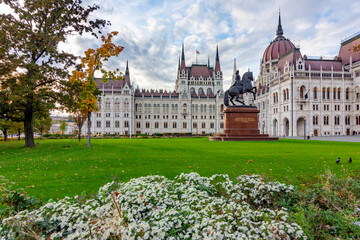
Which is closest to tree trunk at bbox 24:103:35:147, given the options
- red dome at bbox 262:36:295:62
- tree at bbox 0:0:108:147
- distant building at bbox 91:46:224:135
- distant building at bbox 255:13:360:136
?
tree at bbox 0:0:108:147

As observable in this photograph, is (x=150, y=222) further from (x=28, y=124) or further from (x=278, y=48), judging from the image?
(x=278, y=48)

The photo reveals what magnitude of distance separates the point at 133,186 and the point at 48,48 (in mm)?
20229

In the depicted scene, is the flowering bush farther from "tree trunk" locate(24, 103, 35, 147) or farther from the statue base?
the statue base

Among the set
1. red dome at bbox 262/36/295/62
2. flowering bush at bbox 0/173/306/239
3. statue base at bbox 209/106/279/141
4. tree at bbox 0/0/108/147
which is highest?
red dome at bbox 262/36/295/62

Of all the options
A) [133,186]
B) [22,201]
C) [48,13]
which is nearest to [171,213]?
[133,186]

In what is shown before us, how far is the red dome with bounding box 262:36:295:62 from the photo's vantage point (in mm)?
89562

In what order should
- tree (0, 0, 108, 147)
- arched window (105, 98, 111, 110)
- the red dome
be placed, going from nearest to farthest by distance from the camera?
tree (0, 0, 108, 147), arched window (105, 98, 111, 110), the red dome

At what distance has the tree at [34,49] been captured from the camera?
17.7 meters

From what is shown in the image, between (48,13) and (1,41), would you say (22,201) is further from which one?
(48,13)

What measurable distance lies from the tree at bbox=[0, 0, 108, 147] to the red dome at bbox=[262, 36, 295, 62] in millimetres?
89946

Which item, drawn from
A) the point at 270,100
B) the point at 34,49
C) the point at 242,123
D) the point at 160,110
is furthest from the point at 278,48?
the point at 34,49

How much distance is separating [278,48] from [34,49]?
314 feet

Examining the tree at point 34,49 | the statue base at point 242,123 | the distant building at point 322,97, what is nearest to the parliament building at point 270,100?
the distant building at point 322,97

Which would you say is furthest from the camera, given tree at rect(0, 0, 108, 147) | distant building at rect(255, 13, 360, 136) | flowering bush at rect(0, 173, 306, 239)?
distant building at rect(255, 13, 360, 136)
